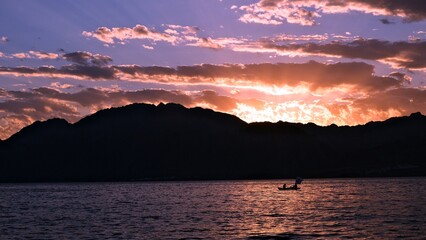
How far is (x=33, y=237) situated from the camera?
74.0 meters

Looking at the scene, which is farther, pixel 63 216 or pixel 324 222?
pixel 63 216

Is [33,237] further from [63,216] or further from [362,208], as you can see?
[362,208]

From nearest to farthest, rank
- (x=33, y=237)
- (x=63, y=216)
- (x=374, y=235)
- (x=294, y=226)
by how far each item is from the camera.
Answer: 1. (x=374, y=235)
2. (x=33, y=237)
3. (x=294, y=226)
4. (x=63, y=216)

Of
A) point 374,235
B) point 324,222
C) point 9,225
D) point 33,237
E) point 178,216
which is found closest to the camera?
point 374,235

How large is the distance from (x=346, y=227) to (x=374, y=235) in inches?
359

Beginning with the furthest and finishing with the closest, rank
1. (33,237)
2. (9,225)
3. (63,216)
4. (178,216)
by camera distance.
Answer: (63,216)
(178,216)
(9,225)
(33,237)

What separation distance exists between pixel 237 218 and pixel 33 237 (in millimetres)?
33743

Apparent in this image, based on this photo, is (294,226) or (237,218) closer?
(294,226)

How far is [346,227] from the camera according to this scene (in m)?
77.6

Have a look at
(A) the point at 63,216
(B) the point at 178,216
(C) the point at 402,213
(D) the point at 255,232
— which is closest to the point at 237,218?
(B) the point at 178,216

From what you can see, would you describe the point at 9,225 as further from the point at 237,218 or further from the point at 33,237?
the point at 237,218

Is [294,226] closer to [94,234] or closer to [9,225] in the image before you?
[94,234]

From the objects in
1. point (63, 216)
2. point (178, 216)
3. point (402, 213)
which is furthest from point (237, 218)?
point (63, 216)

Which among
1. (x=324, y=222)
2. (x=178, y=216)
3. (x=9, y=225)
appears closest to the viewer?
(x=324, y=222)
